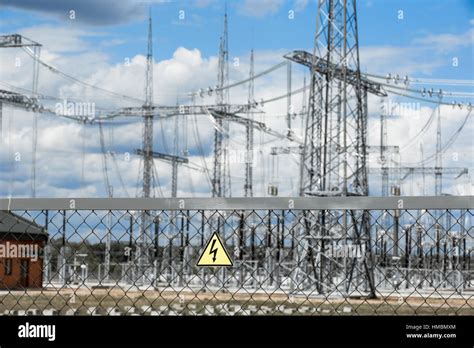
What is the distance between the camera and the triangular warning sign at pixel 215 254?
3682 millimetres

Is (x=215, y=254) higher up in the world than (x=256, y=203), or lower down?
lower down

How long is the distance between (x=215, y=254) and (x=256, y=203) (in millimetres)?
302

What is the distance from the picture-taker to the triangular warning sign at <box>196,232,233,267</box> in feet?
12.1

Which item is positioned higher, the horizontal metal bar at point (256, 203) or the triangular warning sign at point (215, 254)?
the horizontal metal bar at point (256, 203)

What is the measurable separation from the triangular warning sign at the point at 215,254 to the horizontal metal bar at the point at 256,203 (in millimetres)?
156

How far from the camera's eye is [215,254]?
370 cm

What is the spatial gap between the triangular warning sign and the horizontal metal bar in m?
0.16

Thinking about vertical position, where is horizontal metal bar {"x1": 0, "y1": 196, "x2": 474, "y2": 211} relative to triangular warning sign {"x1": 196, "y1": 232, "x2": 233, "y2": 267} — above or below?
above

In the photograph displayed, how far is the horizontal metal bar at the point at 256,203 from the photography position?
3.66m

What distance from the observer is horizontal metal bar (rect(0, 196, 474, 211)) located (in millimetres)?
3656

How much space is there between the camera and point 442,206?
11.9ft
